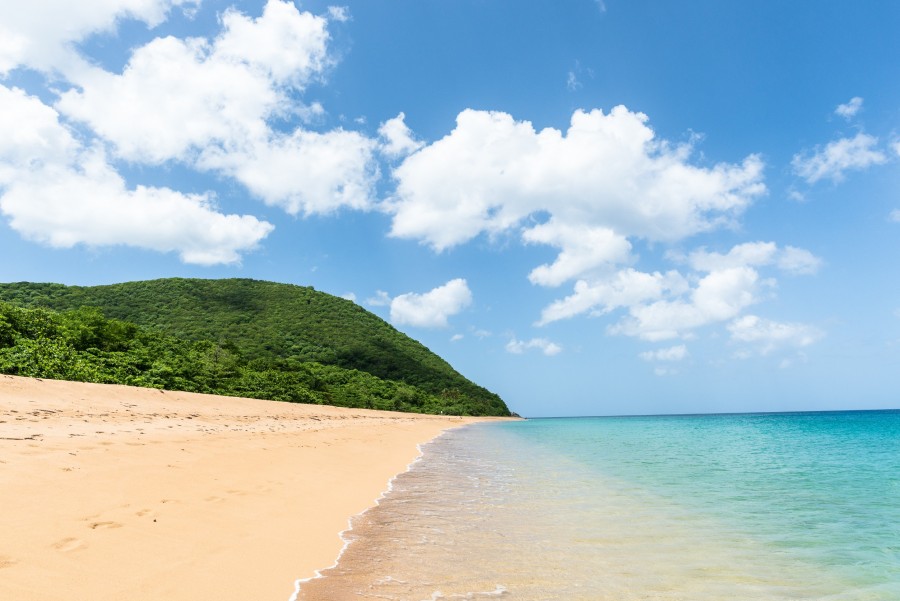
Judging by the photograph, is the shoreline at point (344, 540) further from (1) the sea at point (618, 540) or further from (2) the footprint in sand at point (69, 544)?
(2) the footprint in sand at point (69, 544)

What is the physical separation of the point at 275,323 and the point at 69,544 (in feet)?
257

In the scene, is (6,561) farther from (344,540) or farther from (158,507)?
(344,540)

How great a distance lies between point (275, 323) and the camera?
78812mm

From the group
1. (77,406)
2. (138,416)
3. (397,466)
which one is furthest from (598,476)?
(77,406)

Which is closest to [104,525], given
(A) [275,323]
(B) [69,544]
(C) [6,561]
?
(B) [69,544]

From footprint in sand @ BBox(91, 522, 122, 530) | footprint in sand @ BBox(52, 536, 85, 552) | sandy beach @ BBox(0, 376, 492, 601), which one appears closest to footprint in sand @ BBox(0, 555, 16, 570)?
sandy beach @ BBox(0, 376, 492, 601)

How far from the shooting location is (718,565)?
6.09m

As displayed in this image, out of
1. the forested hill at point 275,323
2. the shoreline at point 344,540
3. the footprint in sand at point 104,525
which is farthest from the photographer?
the forested hill at point 275,323

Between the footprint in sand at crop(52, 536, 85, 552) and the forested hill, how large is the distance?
50038 mm

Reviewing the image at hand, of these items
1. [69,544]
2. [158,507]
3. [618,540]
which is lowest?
[618,540]

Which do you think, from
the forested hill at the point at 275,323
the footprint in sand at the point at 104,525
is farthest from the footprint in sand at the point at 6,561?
the forested hill at the point at 275,323

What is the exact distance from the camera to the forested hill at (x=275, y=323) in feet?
220

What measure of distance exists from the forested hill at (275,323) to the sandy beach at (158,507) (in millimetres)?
42767

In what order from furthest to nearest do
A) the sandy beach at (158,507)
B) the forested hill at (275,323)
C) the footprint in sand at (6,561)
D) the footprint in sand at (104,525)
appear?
the forested hill at (275,323), the footprint in sand at (104,525), the sandy beach at (158,507), the footprint in sand at (6,561)
